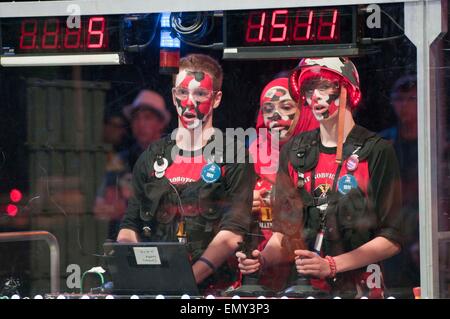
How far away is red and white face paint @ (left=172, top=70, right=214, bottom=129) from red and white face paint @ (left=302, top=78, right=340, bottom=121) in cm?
55

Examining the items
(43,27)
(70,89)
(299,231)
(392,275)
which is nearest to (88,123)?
(70,89)

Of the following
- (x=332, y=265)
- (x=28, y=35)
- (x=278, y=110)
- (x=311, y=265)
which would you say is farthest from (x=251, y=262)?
(x=28, y=35)

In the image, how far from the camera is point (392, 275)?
4895 mm

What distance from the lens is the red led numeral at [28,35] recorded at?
17.4ft

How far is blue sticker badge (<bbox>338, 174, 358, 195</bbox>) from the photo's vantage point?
16.1 feet

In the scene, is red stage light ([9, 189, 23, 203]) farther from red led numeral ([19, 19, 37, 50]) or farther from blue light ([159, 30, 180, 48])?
blue light ([159, 30, 180, 48])

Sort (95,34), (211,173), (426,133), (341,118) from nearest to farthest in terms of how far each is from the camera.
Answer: (426,133), (341,118), (211,173), (95,34)

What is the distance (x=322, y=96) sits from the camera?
5.00 metres

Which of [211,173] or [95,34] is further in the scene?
[95,34]

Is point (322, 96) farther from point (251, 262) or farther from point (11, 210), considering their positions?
point (11, 210)

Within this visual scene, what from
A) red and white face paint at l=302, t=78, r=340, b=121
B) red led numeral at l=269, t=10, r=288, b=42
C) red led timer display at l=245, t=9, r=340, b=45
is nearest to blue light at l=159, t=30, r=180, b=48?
red led timer display at l=245, t=9, r=340, b=45

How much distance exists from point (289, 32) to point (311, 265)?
50.6 inches

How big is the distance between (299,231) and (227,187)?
1.55 ft

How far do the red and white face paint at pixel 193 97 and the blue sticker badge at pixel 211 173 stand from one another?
0.24 m
